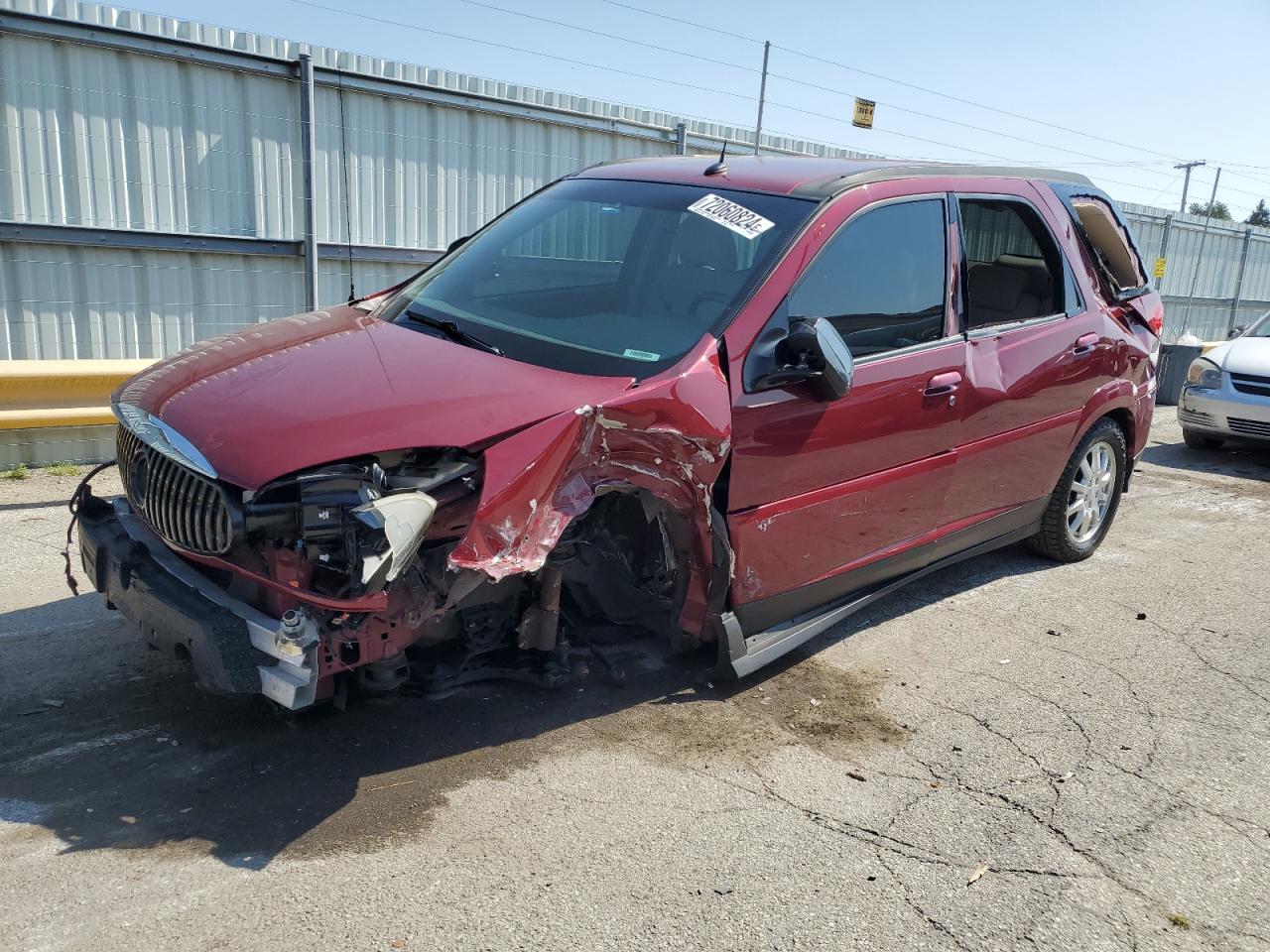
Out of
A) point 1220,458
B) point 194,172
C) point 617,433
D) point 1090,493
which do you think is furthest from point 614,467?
point 1220,458

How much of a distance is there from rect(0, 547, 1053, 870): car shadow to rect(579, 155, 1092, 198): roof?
204cm

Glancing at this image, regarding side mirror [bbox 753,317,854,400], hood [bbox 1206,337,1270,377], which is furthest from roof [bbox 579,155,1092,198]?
hood [bbox 1206,337,1270,377]

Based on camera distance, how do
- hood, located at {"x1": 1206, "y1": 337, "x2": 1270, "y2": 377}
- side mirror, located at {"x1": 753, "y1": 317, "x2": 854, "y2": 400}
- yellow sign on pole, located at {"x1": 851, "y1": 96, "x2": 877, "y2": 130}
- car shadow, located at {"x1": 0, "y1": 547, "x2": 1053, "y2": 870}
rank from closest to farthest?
car shadow, located at {"x1": 0, "y1": 547, "x2": 1053, "y2": 870} < side mirror, located at {"x1": 753, "y1": 317, "x2": 854, "y2": 400} < hood, located at {"x1": 1206, "y1": 337, "x2": 1270, "y2": 377} < yellow sign on pole, located at {"x1": 851, "y1": 96, "x2": 877, "y2": 130}

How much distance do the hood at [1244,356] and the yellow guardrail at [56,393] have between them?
30.0 ft

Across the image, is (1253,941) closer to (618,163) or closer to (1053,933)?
(1053,933)

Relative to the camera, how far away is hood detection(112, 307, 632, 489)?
9.66 feet

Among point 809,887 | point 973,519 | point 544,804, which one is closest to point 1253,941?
point 809,887

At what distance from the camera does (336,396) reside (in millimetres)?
3146

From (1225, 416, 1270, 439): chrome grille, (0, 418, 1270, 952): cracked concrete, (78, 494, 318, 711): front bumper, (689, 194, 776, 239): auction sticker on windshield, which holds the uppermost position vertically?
(689, 194, 776, 239): auction sticker on windshield

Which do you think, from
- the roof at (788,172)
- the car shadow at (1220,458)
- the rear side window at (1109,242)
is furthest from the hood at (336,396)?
the car shadow at (1220,458)

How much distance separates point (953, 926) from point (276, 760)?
218cm

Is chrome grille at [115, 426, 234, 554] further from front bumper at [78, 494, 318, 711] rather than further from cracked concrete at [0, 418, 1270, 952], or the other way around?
cracked concrete at [0, 418, 1270, 952]

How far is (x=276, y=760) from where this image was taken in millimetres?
3371

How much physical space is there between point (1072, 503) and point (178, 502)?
481 cm
